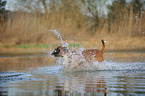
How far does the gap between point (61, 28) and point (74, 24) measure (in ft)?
4.22

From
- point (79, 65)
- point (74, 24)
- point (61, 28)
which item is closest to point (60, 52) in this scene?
point (79, 65)

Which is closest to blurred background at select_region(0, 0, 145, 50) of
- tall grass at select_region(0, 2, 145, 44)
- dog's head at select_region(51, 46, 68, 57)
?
tall grass at select_region(0, 2, 145, 44)

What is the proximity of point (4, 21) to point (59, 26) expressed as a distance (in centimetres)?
363

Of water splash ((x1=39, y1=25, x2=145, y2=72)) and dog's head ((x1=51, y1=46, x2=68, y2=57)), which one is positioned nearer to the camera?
water splash ((x1=39, y1=25, x2=145, y2=72))

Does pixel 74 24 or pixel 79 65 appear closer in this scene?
pixel 79 65

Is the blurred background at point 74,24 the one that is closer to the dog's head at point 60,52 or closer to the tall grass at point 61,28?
the tall grass at point 61,28

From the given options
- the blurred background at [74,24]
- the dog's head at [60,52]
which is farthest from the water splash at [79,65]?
the blurred background at [74,24]

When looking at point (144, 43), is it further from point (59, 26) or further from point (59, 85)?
point (59, 85)

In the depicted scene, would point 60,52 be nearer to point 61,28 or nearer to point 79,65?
point 79,65

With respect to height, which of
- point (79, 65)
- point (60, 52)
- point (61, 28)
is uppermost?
point (61, 28)

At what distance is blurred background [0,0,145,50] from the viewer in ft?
59.8

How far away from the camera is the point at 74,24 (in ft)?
64.7

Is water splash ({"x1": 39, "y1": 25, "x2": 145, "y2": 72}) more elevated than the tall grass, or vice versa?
the tall grass

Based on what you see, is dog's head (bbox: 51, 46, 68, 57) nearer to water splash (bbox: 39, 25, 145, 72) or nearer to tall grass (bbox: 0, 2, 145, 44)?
water splash (bbox: 39, 25, 145, 72)
